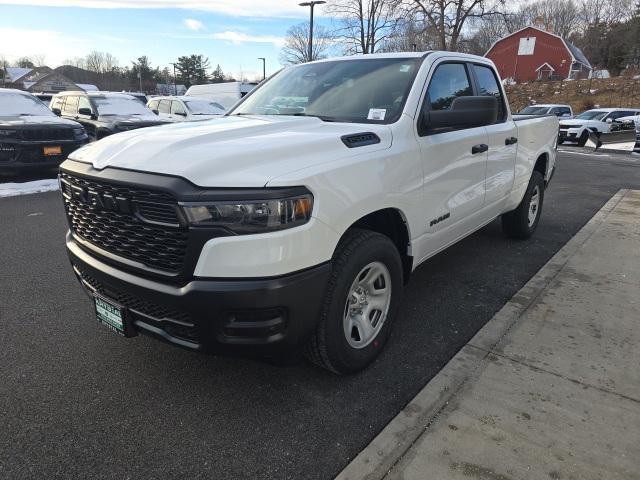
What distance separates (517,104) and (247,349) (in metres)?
43.0

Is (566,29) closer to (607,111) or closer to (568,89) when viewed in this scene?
(568,89)

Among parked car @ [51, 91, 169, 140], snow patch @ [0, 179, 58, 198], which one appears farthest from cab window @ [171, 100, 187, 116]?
snow patch @ [0, 179, 58, 198]

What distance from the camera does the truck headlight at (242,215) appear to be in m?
2.11

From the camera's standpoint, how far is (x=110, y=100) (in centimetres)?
1246

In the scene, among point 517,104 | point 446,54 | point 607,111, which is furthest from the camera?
point 517,104

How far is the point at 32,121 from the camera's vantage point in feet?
29.5

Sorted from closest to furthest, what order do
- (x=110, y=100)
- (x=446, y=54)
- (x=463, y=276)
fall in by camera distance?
(x=446, y=54) → (x=463, y=276) → (x=110, y=100)

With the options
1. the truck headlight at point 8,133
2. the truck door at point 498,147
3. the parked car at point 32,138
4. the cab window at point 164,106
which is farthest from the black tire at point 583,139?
the truck headlight at point 8,133

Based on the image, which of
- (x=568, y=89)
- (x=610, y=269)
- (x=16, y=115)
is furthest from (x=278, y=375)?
(x=568, y=89)

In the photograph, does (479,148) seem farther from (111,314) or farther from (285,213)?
(111,314)

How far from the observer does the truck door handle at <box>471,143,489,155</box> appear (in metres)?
3.77

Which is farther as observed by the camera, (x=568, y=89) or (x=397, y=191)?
(x=568, y=89)

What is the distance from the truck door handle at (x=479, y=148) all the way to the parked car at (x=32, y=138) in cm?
819

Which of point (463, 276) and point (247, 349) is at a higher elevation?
point (247, 349)
